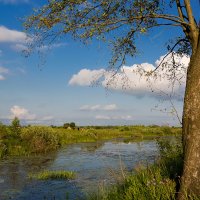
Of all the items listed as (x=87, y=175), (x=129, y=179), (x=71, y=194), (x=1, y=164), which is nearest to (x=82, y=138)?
(x=1, y=164)

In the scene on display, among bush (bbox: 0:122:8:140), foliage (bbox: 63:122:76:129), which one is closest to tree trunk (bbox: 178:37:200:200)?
bush (bbox: 0:122:8:140)

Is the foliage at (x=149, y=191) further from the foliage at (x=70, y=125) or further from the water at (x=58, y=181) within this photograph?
the foliage at (x=70, y=125)

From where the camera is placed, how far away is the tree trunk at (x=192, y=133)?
8.40 meters

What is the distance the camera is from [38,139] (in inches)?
1453

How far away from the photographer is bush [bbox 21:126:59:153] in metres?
36.6

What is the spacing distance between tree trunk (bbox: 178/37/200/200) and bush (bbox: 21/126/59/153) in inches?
1130

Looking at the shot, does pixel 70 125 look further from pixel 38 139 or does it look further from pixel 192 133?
pixel 192 133

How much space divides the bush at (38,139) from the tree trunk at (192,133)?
28712 mm

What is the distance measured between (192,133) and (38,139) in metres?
29.6

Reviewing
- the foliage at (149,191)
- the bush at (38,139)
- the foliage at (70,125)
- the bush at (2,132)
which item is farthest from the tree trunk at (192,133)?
the foliage at (70,125)

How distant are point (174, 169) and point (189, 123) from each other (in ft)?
9.41

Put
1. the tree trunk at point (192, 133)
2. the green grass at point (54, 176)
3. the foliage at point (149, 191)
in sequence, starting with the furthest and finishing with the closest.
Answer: the green grass at point (54, 176) < the foliage at point (149, 191) < the tree trunk at point (192, 133)

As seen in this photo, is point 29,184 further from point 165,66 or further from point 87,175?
point 165,66

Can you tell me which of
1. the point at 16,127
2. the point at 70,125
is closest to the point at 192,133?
the point at 16,127
